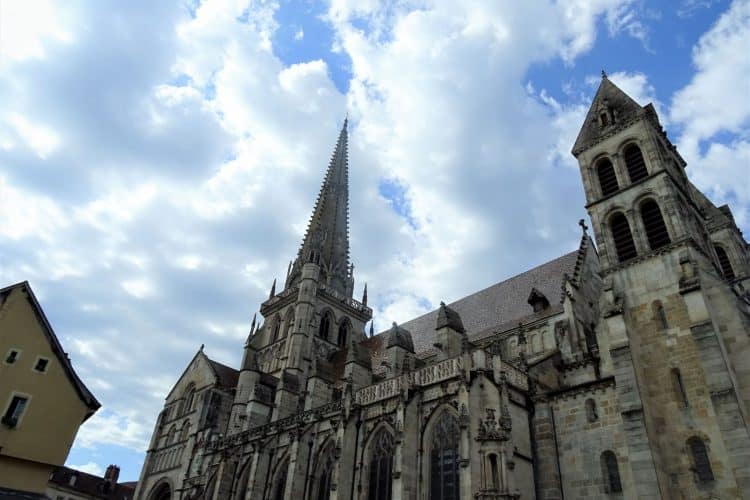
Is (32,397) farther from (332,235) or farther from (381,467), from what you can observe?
(332,235)

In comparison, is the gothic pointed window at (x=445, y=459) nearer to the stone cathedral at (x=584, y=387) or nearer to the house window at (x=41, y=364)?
the stone cathedral at (x=584, y=387)

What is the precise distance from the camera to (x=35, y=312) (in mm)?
18609

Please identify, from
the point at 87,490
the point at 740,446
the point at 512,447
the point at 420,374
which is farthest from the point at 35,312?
the point at 87,490

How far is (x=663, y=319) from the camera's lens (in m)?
18.2

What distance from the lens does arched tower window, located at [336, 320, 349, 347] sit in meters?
43.5

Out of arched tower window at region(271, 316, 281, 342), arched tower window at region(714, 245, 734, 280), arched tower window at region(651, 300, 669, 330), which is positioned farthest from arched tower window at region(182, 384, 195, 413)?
arched tower window at region(714, 245, 734, 280)

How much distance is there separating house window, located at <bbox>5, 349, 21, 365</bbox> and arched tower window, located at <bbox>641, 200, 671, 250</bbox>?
22655 millimetres

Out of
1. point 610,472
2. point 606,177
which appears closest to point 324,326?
point 606,177

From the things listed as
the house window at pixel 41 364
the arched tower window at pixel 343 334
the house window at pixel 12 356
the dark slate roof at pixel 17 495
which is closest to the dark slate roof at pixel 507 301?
the arched tower window at pixel 343 334

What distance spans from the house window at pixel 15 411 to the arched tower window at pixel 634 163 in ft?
78.8

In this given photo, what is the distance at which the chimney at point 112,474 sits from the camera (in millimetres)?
48287

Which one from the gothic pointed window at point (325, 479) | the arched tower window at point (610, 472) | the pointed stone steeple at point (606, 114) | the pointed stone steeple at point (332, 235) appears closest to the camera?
the arched tower window at point (610, 472)

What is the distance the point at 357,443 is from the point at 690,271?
1335 cm

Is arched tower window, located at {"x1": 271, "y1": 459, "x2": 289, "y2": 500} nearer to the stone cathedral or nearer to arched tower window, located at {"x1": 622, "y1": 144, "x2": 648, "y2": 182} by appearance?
the stone cathedral
